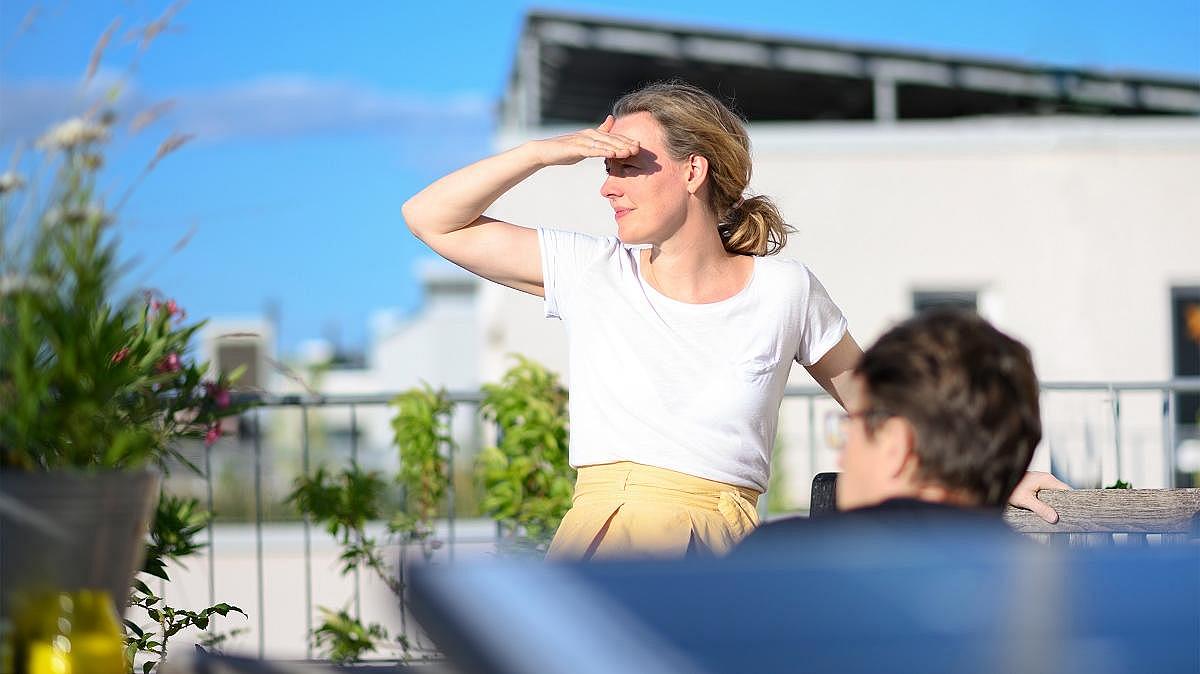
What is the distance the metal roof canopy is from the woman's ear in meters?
9.26

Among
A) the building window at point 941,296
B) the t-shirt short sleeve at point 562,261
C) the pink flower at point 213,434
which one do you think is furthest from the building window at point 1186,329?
the t-shirt short sleeve at point 562,261

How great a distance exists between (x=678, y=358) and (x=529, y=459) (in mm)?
2149

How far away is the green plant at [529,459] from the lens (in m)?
4.57

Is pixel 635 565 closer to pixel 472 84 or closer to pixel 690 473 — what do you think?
pixel 690 473

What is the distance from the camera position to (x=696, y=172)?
2709mm

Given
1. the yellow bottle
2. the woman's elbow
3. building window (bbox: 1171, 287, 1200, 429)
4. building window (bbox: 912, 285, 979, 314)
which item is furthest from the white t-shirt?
building window (bbox: 1171, 287, 1200, 429)

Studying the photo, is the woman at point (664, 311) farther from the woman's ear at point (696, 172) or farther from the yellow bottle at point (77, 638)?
the yellow bottle at point (77, 638)

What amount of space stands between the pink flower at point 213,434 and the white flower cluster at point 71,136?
1.93m

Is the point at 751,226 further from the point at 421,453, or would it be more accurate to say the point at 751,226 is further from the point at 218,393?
the point at 421,453

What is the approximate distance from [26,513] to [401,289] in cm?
3949

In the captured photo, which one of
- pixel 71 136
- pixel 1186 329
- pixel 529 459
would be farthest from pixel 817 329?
pixel 1186 329

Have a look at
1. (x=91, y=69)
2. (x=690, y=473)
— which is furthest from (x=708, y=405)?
(x=91, y=69)

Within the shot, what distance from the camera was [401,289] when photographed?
40.5 meters

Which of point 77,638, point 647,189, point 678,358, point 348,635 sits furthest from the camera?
point 348,635
